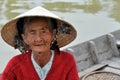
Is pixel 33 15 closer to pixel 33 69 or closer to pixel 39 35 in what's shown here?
pixel 39 35

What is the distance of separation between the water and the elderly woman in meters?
4.25

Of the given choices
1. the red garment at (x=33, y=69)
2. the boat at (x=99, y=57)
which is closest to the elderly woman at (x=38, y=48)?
the red garment at (x=33, y=69)

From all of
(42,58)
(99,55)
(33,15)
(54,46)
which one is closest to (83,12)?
(99,55)

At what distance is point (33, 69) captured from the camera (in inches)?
54.9

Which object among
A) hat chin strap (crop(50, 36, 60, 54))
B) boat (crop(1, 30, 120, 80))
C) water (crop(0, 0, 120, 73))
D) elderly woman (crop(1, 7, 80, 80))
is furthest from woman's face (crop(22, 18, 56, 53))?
water (crop(0, 0, 120, 73))

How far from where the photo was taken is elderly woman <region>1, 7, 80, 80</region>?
4.35 ft

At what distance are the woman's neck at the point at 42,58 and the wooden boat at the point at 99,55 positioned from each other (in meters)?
1.31

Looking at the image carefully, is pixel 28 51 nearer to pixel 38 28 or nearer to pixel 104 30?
pixel 38 28

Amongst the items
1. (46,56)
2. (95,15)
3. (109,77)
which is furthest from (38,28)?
(95,15)

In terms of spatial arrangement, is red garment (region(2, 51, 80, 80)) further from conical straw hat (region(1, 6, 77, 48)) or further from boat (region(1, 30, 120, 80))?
boat (region(1, 30, 120, 80))

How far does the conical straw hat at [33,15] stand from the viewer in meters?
1.31

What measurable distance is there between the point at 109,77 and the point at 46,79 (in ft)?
4.77

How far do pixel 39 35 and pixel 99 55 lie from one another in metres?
2.15

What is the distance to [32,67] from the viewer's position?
1396mm
